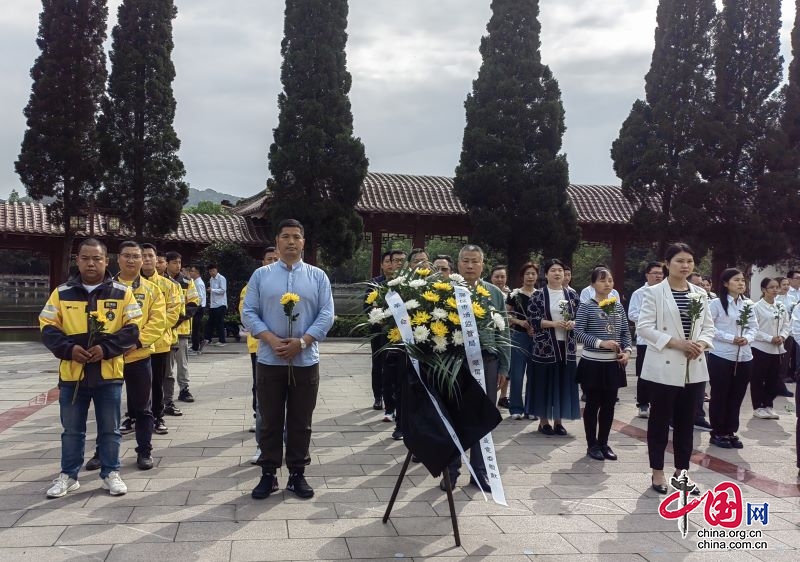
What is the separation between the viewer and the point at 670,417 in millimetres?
5059

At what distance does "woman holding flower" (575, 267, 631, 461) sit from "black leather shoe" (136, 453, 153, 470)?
3655 mm

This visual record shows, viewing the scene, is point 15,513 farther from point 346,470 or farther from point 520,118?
point 520,118

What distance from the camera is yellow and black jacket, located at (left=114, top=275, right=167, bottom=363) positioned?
545 centimetres

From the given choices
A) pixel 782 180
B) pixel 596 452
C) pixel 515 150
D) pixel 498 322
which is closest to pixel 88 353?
pixel 498 322

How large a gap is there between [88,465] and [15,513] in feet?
3.32

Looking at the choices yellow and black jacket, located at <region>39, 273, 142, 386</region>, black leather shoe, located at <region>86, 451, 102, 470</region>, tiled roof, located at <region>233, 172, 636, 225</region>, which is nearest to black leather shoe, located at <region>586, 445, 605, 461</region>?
yellow and black jacket, located at <region>39, 273, 142, 386</region>

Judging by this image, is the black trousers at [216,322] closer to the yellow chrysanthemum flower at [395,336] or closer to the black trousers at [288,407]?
the black trousers at [288,407]

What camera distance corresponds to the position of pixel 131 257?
5.59 metres

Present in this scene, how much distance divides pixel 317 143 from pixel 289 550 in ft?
47.9

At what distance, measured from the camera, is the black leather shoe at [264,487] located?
15.1ft

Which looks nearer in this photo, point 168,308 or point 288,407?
point 288,407

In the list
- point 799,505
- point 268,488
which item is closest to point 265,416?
point 268,488

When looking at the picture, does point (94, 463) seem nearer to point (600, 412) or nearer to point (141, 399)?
point (141, 399)

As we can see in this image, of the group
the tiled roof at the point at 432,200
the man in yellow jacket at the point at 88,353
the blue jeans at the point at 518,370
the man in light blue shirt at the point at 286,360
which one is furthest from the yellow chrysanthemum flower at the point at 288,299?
the tiled roof at the point at 432,200
